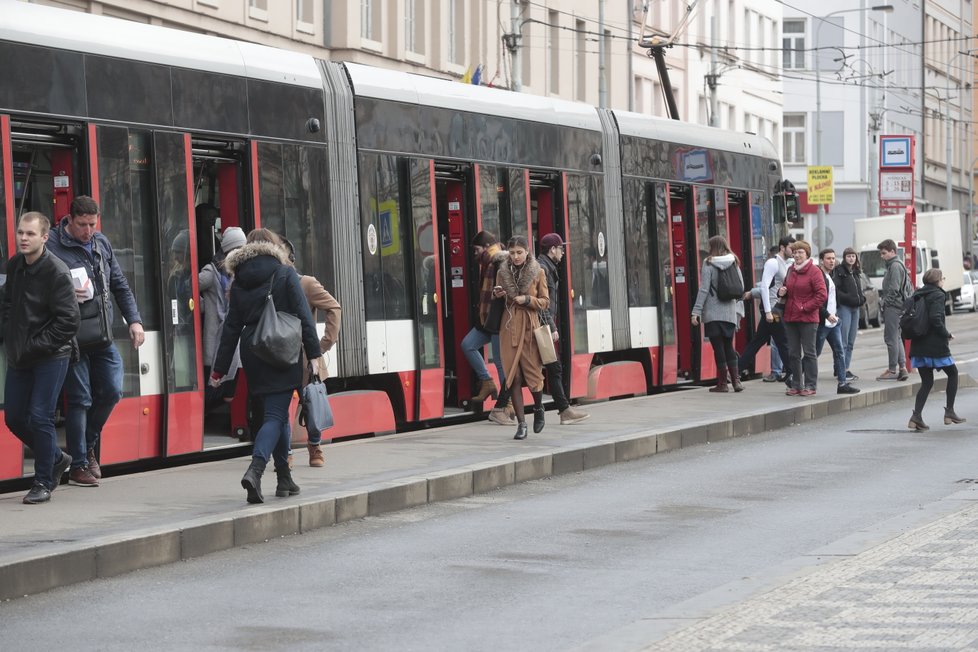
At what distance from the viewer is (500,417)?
16859mm

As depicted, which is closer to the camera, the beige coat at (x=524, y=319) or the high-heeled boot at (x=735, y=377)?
the beige coat at (x=524, y=319)

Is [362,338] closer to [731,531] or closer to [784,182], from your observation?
[731,531]

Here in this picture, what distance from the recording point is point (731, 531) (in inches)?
434

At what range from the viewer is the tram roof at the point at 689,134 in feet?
69.5

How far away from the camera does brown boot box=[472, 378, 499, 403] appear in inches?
688

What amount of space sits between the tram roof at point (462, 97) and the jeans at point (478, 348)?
6.78 feet

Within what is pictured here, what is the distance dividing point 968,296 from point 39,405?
56280mm

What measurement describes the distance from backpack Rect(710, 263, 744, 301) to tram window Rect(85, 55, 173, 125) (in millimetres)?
9177

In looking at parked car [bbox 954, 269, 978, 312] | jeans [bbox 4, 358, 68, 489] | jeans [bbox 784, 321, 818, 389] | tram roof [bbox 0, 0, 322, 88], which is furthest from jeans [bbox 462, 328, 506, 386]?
parked car [bbox 954, 269, 978, 312]

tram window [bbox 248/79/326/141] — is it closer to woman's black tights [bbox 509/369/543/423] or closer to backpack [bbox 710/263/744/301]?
woman's black tights [bbox 509/369/543/423]

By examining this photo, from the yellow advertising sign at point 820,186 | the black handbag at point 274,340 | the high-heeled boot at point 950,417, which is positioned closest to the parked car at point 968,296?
the yellow advertising sign at point 820,186

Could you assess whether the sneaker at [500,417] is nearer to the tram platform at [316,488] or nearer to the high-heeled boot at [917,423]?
the tram platform at [316,488]

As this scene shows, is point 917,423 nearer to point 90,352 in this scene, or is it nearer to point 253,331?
point 253,331

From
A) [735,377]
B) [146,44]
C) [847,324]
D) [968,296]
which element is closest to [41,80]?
[146,44]
